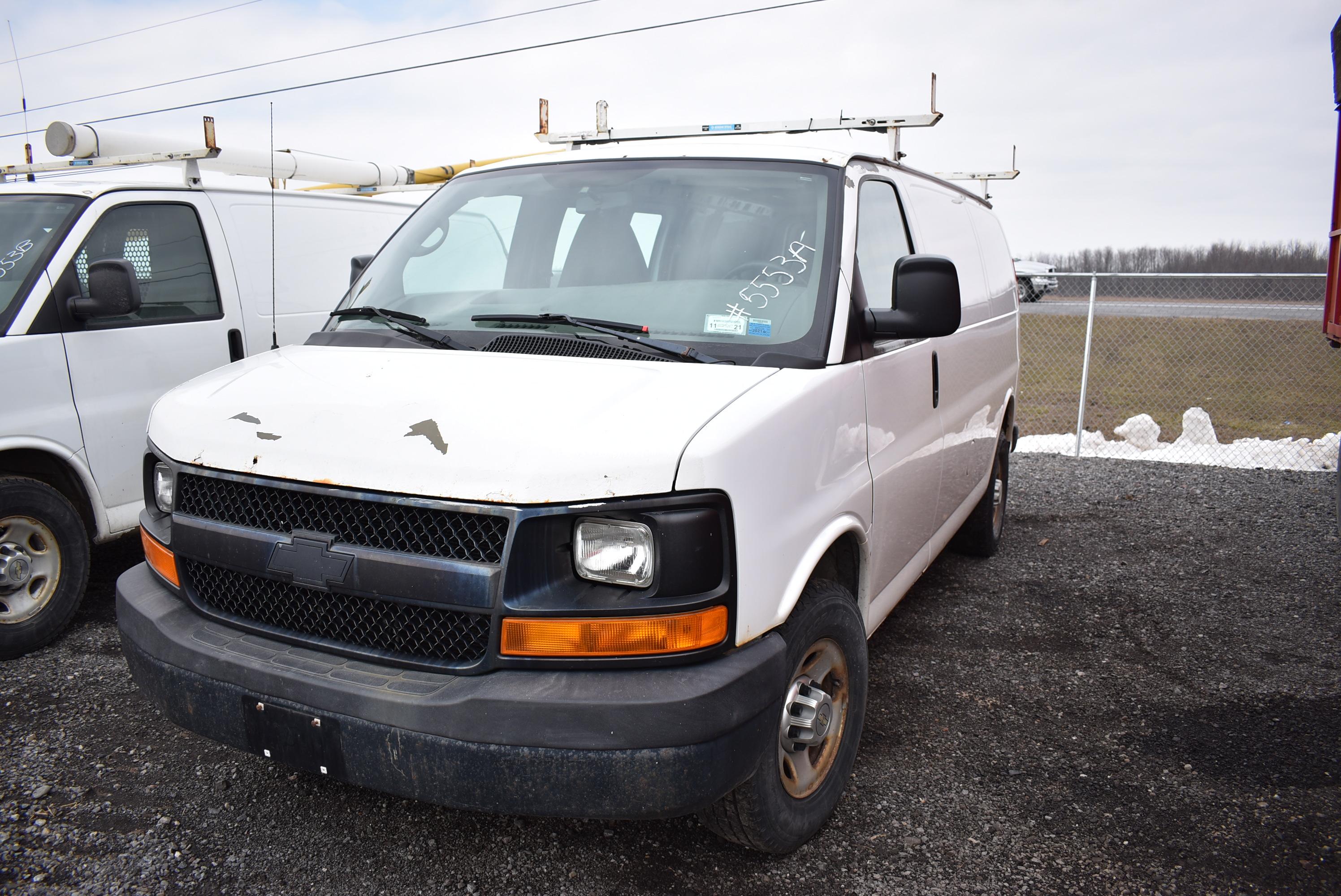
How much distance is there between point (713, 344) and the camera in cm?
285

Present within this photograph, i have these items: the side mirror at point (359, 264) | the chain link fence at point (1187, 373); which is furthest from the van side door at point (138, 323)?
the chain link fence at point (1187, 373)

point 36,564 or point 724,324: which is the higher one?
point 724,324

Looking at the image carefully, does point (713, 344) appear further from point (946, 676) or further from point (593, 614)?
point (946, 676)

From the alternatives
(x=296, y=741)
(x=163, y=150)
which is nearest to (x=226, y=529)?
(x=296, y=741)

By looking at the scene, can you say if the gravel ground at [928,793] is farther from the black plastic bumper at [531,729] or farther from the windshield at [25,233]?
the windshield at [25,233]

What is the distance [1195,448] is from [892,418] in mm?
8367

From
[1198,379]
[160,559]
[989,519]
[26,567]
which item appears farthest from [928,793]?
[1198,379]

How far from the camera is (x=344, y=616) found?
95.2 inches

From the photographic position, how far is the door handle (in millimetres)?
3824

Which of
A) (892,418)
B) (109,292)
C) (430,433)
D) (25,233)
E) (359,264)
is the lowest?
(892,418)

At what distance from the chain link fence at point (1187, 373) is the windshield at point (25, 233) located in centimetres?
832

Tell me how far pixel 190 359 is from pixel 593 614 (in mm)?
3826

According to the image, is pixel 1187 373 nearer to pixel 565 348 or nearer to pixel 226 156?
pixel 226 156

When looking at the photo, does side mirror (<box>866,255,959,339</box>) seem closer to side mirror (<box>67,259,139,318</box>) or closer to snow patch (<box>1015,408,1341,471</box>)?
side mirror (<box>67,259,139,318</box>)
